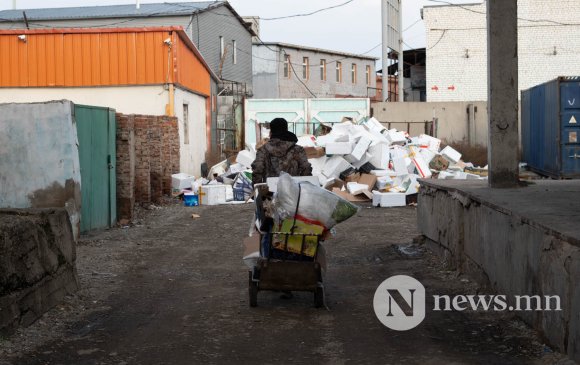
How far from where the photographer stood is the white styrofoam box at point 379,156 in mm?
21516

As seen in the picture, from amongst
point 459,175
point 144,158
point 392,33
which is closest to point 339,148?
point 459,175

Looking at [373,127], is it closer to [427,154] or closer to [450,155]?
[427,154]

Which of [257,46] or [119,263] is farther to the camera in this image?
[257,46]

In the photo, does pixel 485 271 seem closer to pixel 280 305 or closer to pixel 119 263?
pixel 280 305

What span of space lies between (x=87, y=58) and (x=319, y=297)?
59.5 ft

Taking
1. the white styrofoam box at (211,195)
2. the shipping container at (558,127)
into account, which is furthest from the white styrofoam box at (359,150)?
the shipping container at (558,127)

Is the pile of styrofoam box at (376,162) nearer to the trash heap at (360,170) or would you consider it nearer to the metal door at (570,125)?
the trash heap at (360,170)

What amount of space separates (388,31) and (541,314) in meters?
30.1

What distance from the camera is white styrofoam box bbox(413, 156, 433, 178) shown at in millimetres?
21703

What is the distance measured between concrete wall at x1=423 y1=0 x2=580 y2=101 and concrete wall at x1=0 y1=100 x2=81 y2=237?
103 feet

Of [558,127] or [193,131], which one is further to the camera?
[193,131]

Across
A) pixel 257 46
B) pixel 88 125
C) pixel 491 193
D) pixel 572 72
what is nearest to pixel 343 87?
pixel 257 46

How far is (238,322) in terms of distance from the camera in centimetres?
704

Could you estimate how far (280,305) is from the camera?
781cm
